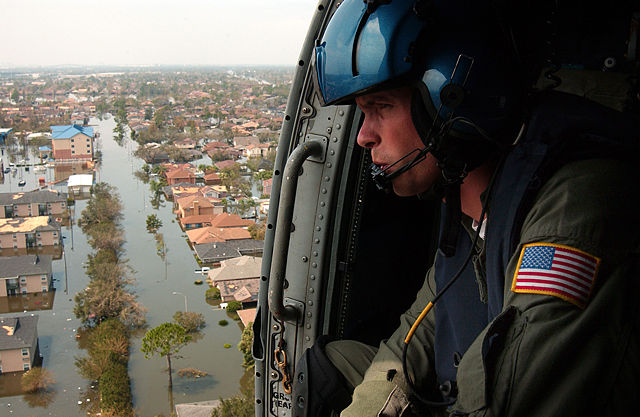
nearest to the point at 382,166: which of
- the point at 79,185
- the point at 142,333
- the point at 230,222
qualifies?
the point at 142,333

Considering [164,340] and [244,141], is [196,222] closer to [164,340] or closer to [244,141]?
[164,340]

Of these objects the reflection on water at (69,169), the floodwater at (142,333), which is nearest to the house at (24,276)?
the floodwater at (142,333)

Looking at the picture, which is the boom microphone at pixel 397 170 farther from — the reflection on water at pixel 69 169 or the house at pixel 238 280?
the reflection on water at pixel 69 169

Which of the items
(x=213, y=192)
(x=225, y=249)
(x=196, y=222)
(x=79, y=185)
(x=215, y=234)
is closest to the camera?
(x=225, y=249)

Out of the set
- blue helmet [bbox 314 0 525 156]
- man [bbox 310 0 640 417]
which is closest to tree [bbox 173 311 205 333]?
man [bbox 310 0 640 417]

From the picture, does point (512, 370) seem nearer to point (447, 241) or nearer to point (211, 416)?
point (447, 241)
